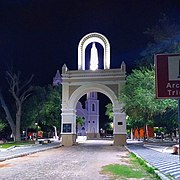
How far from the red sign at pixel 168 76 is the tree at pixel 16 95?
32.4m

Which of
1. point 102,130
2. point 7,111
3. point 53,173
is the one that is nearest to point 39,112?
point 7,111

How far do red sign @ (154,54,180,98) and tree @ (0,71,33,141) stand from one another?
1277 inches

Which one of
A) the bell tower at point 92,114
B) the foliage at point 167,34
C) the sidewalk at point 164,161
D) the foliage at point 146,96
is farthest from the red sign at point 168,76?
the bell tower at point 92,114

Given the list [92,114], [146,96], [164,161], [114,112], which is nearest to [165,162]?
[164,161]

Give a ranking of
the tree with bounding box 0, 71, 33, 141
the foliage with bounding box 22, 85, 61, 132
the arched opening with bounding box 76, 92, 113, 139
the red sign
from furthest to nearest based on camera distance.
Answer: the arched opening with bounding box 76, 92, 113, 139 < the foliage with bounding box 22, 85, 61, 132 < the tree with bounding box 0, 71, 33, 141 < the red sign

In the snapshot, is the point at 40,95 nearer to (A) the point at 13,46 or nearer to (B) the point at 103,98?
(A) the point at 13,46

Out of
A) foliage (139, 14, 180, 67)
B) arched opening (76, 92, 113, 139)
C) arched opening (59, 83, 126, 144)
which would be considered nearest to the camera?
foliage (139, 14, 180, 67)

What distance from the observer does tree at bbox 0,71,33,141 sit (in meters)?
36.7

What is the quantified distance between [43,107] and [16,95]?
15.1 ft

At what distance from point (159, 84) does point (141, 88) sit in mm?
17043

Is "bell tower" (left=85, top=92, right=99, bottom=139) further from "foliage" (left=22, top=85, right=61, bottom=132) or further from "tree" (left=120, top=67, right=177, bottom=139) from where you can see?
"tree" (left=120, top=67, right=177, bottom=139)

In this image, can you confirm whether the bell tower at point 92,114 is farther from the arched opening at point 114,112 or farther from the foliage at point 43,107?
the arched opening at point 114,112

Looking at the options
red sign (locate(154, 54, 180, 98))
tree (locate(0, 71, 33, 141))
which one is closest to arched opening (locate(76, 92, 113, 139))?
tree (locate(0, 71, 33, 141))

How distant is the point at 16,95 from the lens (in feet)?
124
